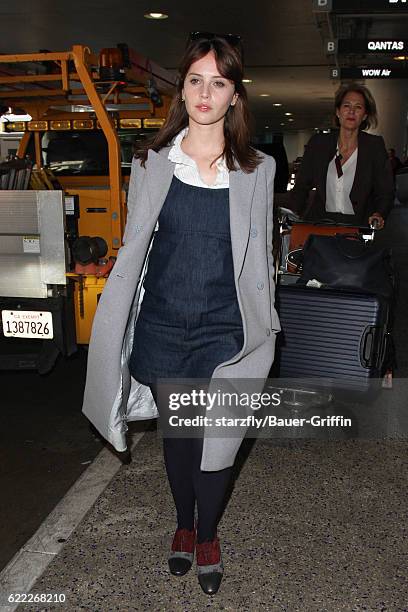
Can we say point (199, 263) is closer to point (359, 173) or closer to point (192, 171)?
point (192, 171)

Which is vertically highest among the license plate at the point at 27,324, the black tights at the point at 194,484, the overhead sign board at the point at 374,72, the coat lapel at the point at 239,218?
the overhead sign board at the point at 374,72

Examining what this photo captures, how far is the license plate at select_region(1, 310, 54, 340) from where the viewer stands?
4.33 metres

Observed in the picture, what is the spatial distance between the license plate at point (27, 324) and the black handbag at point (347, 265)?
1.75 metres

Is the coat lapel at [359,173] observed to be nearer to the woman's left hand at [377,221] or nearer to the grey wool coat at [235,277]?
the woman's left hand at [377,221]

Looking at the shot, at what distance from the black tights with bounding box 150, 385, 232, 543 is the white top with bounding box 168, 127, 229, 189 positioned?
0.81 metres

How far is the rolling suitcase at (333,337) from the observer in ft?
11.3

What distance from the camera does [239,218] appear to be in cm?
231

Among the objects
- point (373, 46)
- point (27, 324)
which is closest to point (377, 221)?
point (27, 324)

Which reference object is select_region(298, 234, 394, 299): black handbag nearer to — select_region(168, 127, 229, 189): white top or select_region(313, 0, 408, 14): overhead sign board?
select_region(168, 127, 229, 189): white top

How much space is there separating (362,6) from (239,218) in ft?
21.5

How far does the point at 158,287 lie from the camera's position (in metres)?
2.42

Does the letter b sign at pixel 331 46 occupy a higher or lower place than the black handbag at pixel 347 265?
higher

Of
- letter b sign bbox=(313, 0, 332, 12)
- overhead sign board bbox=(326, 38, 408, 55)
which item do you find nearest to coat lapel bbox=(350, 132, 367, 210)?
letter b sign bbox=(313, 0, 332, 12)

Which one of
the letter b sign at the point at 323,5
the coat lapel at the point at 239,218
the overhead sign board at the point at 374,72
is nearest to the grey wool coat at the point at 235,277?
the coat lapel at the point at 239,218
